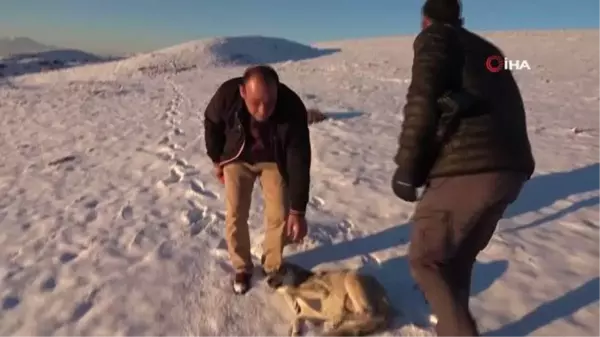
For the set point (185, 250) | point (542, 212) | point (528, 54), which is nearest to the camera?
point (185, 250)

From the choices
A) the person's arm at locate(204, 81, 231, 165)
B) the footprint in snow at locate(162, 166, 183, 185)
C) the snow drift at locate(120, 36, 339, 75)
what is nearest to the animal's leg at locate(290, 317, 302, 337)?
the person's arm at locate(204, 81, 231, 165)

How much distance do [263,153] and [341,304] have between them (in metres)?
1.26

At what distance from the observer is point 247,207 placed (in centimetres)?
459

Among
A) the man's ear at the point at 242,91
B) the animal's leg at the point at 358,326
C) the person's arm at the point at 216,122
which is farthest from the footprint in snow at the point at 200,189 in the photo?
the animal's leg at the point at 358,326

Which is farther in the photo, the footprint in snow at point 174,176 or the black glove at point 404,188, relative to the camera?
the footprint in snow at point 174,176

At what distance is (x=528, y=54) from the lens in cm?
2991

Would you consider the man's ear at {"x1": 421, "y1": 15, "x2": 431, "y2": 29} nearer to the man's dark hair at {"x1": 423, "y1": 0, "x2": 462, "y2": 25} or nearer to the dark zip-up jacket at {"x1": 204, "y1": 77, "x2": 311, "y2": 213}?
the man's dark hair at {"x1": 423, "y1": 0, "x2": 462, "y2": 25}

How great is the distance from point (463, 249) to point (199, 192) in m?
4.81

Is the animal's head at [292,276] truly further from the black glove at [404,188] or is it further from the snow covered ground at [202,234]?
the black glove at [404,188]

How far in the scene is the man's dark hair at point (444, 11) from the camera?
280cm

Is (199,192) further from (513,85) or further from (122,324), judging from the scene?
(513,85)

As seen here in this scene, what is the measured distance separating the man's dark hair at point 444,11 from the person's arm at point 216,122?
71.6 inches

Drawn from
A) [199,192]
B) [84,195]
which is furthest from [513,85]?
[84,195]

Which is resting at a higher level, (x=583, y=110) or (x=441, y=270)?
(x=441, y=270)
